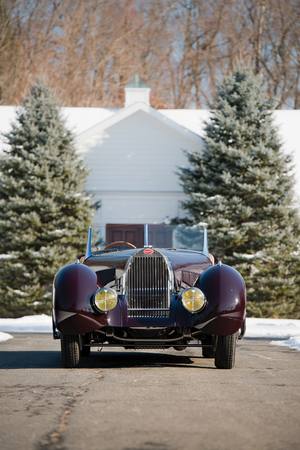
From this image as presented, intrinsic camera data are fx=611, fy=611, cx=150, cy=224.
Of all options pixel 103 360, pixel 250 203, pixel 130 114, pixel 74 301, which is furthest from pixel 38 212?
pixel 74 301

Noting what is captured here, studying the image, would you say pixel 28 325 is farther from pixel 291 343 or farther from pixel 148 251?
pixel 148 251

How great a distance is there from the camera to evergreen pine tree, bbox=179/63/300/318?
1845cm

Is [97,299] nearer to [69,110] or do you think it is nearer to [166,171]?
[166,171]

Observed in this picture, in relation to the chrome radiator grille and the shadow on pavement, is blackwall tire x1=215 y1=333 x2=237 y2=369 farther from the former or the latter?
the chrome radiator grille

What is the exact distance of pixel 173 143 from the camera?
21172 mm

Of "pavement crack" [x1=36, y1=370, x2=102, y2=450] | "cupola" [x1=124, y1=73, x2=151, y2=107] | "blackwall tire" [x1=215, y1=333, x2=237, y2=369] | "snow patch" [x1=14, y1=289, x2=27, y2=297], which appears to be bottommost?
"snow patch" [x1=14, y1=289, x2=27, y2=297]

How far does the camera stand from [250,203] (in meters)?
19.2

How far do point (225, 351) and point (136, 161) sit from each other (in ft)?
48.2

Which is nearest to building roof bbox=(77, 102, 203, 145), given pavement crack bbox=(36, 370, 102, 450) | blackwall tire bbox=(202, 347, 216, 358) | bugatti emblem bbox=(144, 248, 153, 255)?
blackwall tire bbox=(202, 347, 216, 358)

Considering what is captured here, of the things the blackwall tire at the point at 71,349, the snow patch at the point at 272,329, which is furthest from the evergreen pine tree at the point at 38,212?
the blackwall tire at the point at 71,349

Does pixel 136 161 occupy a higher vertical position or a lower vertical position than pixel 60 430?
higher

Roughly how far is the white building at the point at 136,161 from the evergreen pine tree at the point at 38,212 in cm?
116

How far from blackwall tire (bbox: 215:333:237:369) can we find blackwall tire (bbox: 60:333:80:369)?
61.9 inches

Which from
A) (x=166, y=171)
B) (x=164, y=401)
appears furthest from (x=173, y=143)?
(x=164, y=401)
